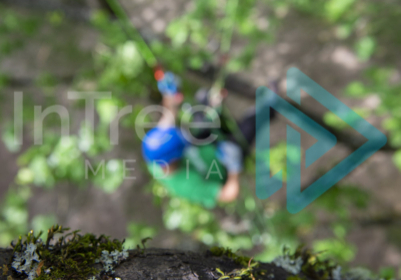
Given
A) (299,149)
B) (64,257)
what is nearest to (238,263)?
(64,257)

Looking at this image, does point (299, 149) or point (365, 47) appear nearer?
point (299, 149)

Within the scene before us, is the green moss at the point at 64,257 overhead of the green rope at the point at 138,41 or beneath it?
beneath

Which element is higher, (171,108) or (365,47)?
(365,47)

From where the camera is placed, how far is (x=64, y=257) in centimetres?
77

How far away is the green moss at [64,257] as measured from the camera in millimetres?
726

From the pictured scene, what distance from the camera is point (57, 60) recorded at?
14.1ft

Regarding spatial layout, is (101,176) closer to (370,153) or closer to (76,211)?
(76,211)

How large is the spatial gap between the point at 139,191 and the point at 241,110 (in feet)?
6.16

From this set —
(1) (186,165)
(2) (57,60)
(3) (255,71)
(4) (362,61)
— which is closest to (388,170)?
(4) (362,61)

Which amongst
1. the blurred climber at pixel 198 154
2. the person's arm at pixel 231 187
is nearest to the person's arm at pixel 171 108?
the blurred climber at pixel 198 154

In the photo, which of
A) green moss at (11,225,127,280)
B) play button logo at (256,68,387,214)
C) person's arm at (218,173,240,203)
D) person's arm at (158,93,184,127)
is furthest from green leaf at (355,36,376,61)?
green moss at (11,225,127,280)

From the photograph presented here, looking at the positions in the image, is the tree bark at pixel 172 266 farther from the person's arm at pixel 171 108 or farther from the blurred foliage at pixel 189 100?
the person's arm at pixel 171 108

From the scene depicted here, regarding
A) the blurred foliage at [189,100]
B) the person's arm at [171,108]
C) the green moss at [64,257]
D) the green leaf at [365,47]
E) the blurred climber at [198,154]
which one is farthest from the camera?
the green leaf at [365,47]

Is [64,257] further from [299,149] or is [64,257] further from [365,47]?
[365,47]
